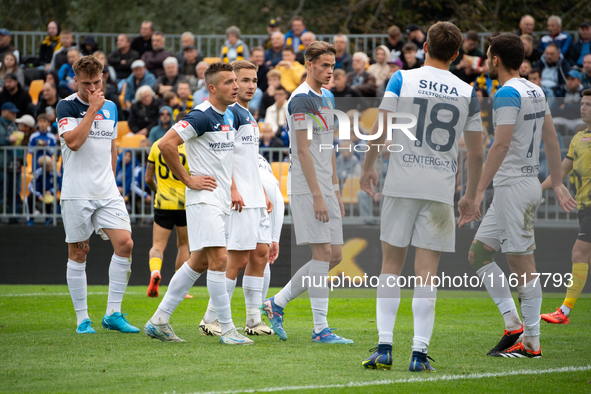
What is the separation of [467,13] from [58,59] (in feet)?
43.9

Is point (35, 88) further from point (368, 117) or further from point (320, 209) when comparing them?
point (320, 209)

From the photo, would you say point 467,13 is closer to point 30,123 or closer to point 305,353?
point 30,123

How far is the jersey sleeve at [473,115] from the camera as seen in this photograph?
15.8 ft

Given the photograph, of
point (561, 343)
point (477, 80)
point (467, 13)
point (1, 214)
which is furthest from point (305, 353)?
point (467, 13)

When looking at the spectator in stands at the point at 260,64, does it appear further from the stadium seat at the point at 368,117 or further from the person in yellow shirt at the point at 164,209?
the person in yellow shirt at the point at 164,209

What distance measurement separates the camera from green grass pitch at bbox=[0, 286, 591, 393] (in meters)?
4.43

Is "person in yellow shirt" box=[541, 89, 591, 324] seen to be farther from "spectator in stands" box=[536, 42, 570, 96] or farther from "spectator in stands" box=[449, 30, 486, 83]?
"spectator in stands" box=[449, 30, 486, 83]

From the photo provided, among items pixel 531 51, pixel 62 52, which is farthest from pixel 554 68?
pixel 62 52

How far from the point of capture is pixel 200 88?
610 inches

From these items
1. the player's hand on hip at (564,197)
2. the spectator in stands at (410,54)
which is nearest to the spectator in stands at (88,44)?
the spectator in stands at (410,54)

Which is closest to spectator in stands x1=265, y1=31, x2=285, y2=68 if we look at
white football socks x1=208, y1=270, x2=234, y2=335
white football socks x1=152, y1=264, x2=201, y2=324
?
A: white football socks x1=152, y1=264, x2=201, y2=324

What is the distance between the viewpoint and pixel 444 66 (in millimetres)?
4859

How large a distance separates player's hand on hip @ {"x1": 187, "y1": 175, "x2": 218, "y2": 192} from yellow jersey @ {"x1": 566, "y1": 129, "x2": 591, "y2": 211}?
456 centimetres

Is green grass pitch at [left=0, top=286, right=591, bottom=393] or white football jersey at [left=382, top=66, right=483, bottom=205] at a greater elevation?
white football jersey at [left=382, top=66, right=483, bottom=205]
